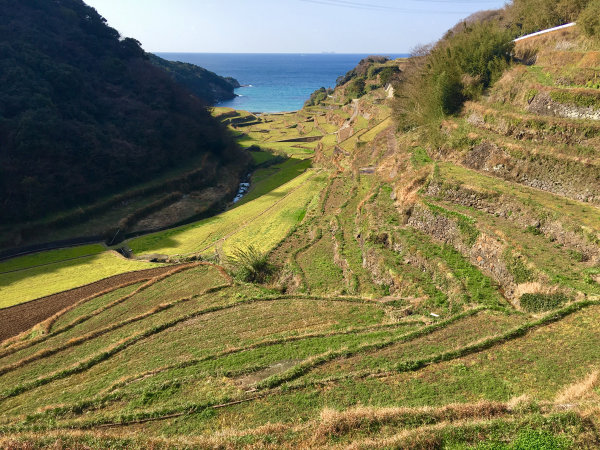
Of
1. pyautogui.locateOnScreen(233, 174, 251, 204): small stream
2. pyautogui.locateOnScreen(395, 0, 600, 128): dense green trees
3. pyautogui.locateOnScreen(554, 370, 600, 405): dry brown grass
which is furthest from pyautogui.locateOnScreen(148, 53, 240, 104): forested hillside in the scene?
pyautogui.locateOnScreen(554, 370, 600, 405): dry brown grass

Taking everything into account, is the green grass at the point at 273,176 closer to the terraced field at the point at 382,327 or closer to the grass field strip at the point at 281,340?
the terraced field at the point at 382,327

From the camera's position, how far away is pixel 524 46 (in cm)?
3556

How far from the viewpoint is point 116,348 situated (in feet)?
64.2

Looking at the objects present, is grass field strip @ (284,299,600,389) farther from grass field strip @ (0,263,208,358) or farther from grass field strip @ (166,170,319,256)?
grass field strip @ (166,170,319,256)

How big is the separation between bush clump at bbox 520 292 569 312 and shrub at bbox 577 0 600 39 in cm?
2421

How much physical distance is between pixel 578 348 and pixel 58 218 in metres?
50.1

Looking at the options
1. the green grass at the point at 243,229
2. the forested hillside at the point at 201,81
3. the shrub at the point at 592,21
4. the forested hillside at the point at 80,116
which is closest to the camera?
the shrub at the point at 592,21

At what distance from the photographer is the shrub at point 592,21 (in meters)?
26.6

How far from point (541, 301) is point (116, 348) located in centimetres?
2292

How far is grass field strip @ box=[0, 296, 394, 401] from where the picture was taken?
57.0 feet

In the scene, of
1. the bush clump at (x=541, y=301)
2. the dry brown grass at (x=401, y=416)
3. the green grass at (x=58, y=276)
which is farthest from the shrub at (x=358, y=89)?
the dry brown grass at (x=401, y=416)

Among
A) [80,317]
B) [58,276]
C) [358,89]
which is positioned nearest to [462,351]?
[80,317]

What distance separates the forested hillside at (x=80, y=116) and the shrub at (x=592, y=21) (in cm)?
5428

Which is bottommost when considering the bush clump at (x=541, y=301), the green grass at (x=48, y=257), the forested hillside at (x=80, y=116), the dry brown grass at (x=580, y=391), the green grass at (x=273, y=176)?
the green grass at (x=48, y=257)
